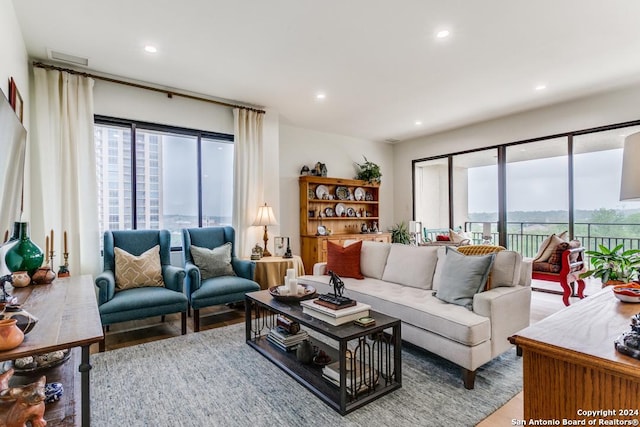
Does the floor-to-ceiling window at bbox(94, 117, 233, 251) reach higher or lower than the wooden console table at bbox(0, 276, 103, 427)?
higher

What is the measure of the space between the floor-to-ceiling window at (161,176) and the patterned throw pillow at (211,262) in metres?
0.75

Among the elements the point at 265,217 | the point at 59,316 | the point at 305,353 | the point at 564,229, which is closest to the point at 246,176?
the point at 265,217

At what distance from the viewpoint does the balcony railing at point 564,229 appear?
185 inches

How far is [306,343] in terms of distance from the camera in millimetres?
2461

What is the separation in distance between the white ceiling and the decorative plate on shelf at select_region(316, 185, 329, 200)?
5.89 feet

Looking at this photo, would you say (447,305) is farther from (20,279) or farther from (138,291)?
(20,279)

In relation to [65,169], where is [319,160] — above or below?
above

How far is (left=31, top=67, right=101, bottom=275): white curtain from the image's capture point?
328cm

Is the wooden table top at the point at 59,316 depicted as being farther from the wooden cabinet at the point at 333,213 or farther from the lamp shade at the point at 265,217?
the wooden cabinet at the point at 333,213

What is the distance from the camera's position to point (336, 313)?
2.14 meters

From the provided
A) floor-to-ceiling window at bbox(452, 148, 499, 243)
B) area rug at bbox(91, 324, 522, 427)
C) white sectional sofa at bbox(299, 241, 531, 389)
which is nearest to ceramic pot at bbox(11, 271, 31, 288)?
area rug at bbox(91, 324, 522, 427)

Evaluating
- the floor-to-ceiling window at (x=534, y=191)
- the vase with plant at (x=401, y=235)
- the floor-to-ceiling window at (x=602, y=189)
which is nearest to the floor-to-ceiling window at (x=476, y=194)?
the floor-to-ceiling window at (x=534, y=191)

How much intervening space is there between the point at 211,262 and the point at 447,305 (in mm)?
2528

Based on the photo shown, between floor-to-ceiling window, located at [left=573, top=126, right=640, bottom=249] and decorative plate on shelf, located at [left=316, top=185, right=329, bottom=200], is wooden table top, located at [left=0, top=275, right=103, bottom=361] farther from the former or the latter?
floor-to-ceiling window, located at [left=573, top=126, right=640, bottom=249]
